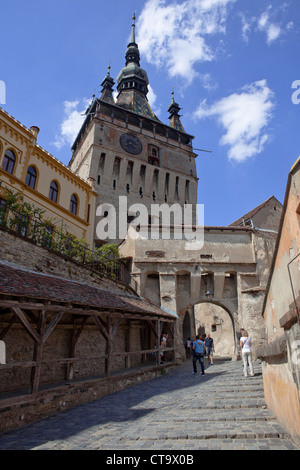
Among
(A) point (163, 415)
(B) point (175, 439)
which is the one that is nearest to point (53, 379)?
(A) point (163, 415)

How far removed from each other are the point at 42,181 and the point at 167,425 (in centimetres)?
1426

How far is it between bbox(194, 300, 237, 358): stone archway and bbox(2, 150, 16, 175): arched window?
600 inches

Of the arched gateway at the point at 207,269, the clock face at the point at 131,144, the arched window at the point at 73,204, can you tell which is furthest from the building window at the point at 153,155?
the arched gateway at the point at 207,269

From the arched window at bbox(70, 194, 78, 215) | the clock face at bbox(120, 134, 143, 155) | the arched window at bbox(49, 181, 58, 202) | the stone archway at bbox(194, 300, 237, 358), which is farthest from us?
the clock face at bbox(120, 134, 143, 155)

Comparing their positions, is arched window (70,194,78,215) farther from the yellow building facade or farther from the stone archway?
the stone archway

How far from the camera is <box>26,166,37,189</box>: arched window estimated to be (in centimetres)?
1572

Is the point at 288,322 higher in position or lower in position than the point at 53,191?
lower

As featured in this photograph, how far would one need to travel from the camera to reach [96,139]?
93.4 feet

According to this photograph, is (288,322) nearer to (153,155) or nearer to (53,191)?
(53,191)

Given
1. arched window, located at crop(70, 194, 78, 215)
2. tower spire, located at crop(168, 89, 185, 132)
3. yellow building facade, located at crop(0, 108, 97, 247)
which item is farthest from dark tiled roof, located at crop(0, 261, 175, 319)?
tower spire, located at crop(168, 89, 185, 132)

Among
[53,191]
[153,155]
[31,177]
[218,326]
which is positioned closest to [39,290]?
[31,177]

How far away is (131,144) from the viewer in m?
30.5

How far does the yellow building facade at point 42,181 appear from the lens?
14.4 metres

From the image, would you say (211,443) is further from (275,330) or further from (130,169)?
(130,169)
